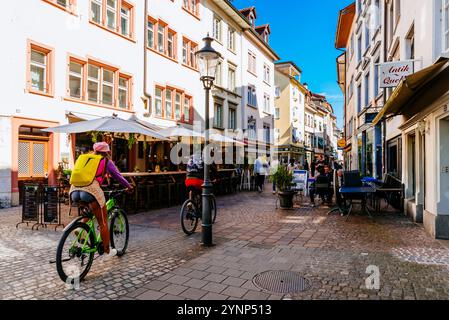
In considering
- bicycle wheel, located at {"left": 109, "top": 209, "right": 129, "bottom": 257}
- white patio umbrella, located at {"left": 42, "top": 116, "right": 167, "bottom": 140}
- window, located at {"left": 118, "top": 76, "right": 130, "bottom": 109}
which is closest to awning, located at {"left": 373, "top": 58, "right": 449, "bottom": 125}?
bicycle wheel, located at {"left": 109, "top": 209, "right": 129, "bottom": 257}

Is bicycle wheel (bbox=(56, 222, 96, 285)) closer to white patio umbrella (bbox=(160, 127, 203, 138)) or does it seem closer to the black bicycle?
the black bicycle

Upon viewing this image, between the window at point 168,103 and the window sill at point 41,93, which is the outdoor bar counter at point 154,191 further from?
the window at point 168,103

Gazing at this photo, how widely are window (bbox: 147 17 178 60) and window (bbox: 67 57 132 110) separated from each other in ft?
9.72

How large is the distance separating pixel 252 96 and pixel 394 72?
2240cm

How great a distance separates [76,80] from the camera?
13.9 metres

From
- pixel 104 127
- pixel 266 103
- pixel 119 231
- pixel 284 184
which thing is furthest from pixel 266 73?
pixel 119 231

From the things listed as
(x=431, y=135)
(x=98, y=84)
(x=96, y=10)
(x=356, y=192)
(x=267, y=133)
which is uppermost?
(x=96, y=10)

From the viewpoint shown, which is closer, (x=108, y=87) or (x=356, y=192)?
(x=356, y=192)

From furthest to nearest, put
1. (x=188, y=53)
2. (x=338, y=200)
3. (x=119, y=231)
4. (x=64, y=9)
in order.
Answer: (x=188, y=53)
(x=64, y=9)
(x=338, y=200)
(x=119, y=231)

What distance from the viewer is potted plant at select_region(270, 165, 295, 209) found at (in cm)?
1106

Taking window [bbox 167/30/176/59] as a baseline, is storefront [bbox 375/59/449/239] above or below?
below

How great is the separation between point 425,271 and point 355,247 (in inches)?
59.1

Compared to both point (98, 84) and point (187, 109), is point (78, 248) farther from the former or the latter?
point (187, 109)

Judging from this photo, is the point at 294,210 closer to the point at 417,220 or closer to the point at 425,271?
the point at 417,220
